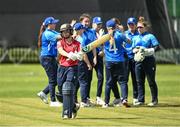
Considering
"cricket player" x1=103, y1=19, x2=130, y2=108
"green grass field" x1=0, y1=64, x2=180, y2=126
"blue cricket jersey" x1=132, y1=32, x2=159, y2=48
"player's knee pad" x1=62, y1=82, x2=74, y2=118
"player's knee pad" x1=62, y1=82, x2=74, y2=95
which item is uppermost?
"blue cricket jersey" x1=132, y1=32, x2=159, y2=48

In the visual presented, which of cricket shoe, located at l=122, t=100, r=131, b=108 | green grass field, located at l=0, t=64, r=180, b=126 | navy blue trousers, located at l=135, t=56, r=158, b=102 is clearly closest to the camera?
green grass field, located at l=0, t=64, r=180, b=126

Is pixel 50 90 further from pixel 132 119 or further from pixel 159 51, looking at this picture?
pixel 159 51

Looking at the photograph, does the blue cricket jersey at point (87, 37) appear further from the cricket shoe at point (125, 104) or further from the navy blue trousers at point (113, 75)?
the cricket shoe at point (125, 104)

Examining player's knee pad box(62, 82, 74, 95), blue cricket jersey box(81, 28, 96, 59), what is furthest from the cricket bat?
blue cricket jersey box(81, 28, 96, 59)

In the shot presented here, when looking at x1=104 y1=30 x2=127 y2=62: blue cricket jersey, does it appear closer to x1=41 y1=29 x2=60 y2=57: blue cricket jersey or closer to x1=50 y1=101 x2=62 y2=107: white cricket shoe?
x1=41 y1=29 x2=60 y2=57: blue cricket jersey

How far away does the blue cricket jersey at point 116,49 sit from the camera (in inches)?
760

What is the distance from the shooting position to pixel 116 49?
63.7 ft

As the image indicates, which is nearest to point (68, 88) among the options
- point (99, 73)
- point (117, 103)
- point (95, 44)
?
point (95, 44)

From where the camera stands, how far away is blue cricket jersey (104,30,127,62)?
19297 mm

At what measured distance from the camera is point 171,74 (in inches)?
1341

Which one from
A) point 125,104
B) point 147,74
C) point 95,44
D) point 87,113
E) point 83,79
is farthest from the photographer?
point 147,74

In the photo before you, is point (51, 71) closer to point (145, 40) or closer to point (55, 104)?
point (55, 104)

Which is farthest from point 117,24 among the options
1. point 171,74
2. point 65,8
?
point 65,8

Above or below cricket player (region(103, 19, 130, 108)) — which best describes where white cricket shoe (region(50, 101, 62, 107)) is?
below
